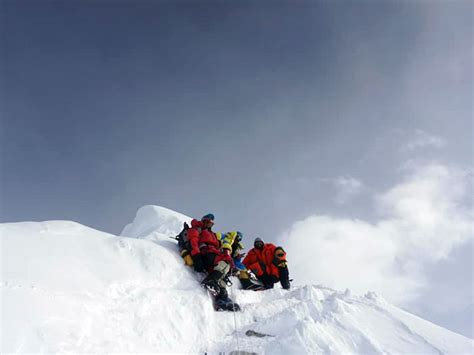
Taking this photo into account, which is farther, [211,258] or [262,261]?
[262,261]

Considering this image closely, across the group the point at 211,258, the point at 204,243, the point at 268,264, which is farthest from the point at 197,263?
the point at 268,264

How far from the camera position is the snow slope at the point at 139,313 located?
445cm

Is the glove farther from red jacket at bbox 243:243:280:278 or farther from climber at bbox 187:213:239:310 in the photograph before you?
red jacket at bbox 243:243:280:278

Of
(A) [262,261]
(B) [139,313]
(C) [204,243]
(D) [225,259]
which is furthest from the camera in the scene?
(A) [262,261]

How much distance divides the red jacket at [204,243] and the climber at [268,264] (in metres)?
2.02

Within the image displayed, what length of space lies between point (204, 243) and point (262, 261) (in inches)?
97.6

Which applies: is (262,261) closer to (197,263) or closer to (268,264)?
(268,264)

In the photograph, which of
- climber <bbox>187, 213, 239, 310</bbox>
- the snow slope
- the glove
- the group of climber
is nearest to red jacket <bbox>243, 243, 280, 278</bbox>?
the group of climber

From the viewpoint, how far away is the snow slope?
4449 mm

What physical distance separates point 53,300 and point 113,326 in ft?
3.24

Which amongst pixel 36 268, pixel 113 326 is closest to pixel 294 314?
pixel 113 326

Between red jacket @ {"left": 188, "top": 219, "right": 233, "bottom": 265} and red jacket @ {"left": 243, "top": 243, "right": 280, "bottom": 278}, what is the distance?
1976mm

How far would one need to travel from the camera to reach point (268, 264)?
9.77 metres

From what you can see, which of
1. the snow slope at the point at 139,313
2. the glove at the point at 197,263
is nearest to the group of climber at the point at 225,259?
the glove at the point at 197,263
